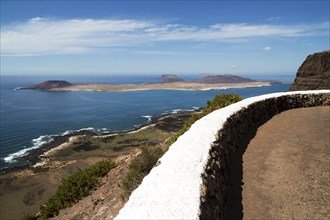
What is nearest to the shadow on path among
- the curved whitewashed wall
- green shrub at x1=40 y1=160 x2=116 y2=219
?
the curved whitewashed wall

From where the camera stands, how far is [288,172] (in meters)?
9.99

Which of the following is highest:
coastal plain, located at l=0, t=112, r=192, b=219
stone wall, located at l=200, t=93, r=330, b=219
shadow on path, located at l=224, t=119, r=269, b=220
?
stone wall, located at l=200, t=93, r=330, b=219

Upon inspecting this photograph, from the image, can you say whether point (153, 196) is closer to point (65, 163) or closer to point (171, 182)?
point (171, 182)

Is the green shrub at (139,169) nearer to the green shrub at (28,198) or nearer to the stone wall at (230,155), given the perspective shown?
the stone wall at (230,155)

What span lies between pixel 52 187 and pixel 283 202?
38.9 metres

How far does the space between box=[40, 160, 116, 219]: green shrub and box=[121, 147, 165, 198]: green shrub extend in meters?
3.59

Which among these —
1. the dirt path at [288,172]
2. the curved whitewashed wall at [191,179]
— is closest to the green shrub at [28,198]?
the dirt path at [288,172]

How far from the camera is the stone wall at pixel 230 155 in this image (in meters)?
6.16

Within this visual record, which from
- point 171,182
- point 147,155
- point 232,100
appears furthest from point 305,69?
point 171,182

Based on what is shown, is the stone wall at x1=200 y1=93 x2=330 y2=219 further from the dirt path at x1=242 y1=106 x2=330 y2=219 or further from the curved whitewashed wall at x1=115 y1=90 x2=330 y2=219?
the dirt path at x1=242 y1=106 x2=330 y2=219

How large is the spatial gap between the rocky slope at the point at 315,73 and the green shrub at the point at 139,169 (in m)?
33.9

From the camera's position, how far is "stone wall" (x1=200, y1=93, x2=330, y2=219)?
243 inches

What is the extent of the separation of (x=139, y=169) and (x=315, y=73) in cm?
4057

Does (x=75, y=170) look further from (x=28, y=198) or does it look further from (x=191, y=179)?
(x=191, y=179)
